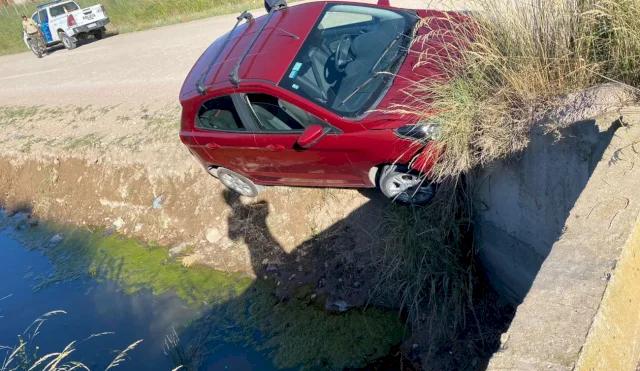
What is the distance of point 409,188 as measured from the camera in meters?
5.57

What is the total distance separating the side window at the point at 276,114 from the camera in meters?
5.68

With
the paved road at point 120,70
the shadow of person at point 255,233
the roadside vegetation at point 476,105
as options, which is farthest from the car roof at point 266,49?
the paved road at point 120,70

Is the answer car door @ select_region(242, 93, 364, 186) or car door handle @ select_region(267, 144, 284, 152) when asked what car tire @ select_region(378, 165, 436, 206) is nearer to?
car door @ select_region(242, 93, 364, 186)

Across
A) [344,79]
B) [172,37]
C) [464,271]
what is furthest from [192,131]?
[172,37]

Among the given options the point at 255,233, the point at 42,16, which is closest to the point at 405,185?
the point at 255,233

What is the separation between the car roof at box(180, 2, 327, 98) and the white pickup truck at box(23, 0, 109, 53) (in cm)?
1348

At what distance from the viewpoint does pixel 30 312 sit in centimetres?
805

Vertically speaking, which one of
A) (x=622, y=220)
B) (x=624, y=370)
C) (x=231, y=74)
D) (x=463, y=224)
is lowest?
(x=463, y=224)

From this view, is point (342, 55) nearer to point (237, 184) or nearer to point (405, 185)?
point (405, 185)

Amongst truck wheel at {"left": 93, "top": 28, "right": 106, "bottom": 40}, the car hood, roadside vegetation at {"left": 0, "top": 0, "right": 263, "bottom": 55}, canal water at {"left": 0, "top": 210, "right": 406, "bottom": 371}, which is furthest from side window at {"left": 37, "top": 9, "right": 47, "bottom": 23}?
the car hood

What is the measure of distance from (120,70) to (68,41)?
6726 mm

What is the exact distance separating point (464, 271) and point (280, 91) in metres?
2.53

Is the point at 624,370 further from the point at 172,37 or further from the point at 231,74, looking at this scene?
the point at 172,37

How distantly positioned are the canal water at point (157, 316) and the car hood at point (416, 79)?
2237 millimetres
